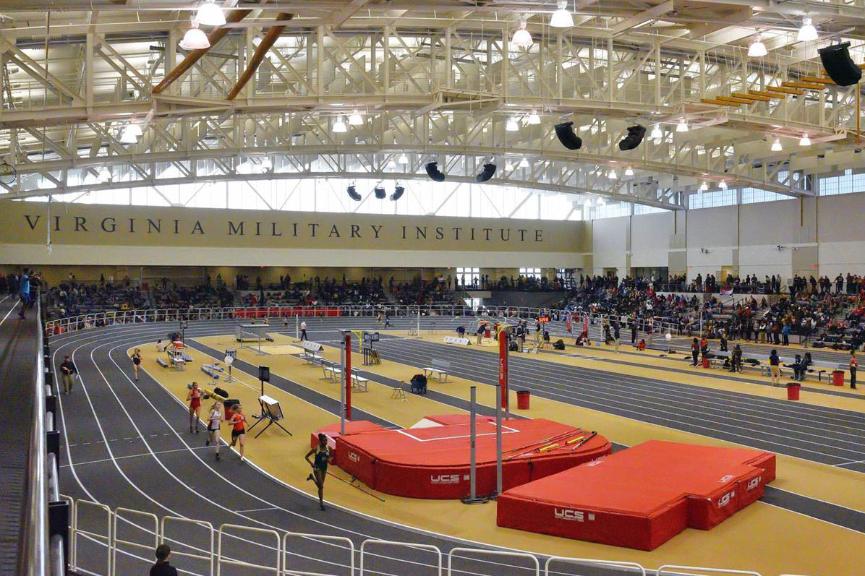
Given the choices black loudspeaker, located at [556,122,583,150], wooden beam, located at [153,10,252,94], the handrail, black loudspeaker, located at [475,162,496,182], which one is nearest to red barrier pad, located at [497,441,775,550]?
wooden beam, located at [153,10,252,94]

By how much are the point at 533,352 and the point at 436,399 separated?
14.8m

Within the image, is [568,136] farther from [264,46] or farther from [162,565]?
[162,565]

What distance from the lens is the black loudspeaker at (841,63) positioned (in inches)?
679

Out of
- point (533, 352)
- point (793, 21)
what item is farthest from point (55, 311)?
point (793, 21)

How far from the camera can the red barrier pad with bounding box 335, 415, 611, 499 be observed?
14.7 meters

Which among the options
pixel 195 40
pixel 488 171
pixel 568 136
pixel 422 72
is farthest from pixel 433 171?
pixel 195 40

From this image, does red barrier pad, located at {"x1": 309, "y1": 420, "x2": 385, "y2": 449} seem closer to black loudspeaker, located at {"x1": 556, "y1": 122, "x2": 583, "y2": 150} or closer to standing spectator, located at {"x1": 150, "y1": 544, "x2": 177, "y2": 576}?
standing spectator, located at {"x1": 150, "y1": 544, "x2": 177, "y2": 576}

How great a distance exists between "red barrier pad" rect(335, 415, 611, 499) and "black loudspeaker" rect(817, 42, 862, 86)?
9.75 meters

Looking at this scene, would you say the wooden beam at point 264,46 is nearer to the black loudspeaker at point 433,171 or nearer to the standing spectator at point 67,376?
the standing spectator at point 67,376

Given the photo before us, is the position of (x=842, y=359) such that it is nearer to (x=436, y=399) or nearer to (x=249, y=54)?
(x=436, y=399)

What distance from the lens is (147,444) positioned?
60.9 feet

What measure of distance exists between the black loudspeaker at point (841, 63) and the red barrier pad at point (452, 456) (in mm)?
9749

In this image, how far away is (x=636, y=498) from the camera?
12539mm

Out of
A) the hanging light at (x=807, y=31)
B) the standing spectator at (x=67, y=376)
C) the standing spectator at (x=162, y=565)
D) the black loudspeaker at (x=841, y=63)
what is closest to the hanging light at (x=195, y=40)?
the standing spectator at (x=162, y=565)
